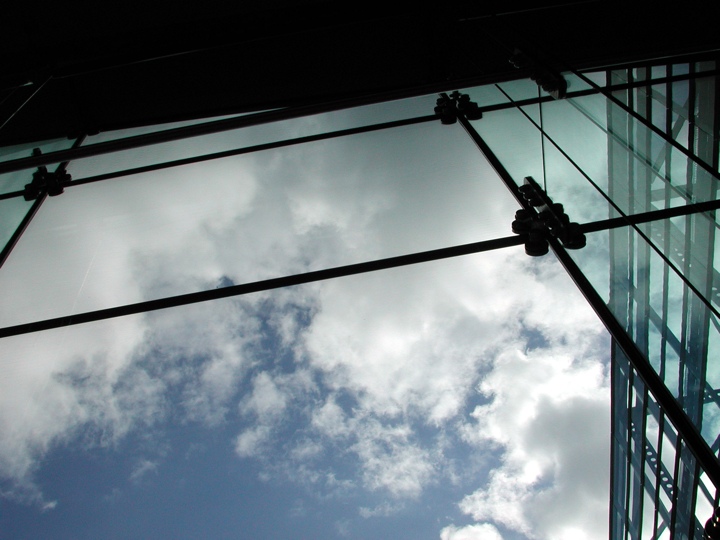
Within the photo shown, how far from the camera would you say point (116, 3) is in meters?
5.28

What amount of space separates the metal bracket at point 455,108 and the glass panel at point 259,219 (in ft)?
0.43

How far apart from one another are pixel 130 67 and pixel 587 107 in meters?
4.69

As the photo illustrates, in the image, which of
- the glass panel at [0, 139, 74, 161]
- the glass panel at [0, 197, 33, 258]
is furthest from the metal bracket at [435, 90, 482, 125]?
the glass panel at [0, 197, 33, 258]

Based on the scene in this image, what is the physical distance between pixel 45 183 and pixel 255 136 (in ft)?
6.70

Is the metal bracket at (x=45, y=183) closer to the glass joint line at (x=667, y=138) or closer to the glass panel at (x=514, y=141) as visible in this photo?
the glass panel at (x=514, y=141)

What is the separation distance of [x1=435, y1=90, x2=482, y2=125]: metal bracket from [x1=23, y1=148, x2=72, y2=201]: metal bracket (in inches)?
144

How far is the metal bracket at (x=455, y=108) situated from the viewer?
5137 millimetres

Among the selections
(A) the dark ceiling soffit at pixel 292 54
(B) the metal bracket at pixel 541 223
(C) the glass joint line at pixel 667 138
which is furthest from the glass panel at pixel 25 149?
(C) the glass joint line at pixel 667 138

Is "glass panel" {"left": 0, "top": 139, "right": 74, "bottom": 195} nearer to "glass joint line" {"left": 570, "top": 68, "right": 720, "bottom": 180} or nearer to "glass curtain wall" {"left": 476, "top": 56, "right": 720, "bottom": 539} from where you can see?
"glass curtain wall" {"left": 476, "top": 56, "right": 720, "bottom": 539}

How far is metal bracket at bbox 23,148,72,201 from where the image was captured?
4811 mm

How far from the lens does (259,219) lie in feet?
15.7

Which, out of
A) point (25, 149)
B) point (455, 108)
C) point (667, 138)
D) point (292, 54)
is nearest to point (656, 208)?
point (667, 138)

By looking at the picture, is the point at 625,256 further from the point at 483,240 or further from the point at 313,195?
the point at 313,195

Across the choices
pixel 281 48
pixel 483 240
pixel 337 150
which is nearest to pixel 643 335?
pixel 483 240
